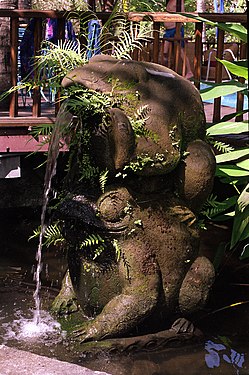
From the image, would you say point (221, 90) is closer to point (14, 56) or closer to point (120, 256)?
point (120, 256)

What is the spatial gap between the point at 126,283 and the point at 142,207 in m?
0.49

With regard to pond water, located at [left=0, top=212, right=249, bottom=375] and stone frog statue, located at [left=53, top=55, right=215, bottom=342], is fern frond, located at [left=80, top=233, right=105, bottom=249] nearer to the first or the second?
stone frog statue, located at [left=53, top=55, right=215, bottom=342]

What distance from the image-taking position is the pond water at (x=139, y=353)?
433 centimetres

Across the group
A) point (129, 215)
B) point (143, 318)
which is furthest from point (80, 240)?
point (143, 318)

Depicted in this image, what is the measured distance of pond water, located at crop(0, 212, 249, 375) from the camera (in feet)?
14.2

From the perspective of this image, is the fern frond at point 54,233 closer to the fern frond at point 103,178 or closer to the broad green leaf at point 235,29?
the fern frond at point 103,178

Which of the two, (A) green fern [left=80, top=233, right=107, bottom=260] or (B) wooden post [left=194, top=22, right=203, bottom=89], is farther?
(B) wooden post [left=194, top=22, right=203, bottom=89]

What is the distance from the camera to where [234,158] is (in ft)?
18.2

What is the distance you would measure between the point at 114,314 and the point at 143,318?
0.67 feet

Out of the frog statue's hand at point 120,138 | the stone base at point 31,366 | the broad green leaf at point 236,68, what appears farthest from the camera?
the broad green leaf at point 236,68

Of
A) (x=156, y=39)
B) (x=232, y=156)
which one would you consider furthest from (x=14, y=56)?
(x=232, y=156)

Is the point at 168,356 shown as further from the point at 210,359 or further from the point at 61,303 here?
the point at 61,303

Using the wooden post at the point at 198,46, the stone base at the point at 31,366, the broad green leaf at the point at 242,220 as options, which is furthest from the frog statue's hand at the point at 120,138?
the wooden post at the point at 198,46

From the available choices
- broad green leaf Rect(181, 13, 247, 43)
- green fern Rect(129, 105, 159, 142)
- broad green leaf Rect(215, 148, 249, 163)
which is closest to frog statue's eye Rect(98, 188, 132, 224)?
green fern Rect(129, 105, 159, 142)
